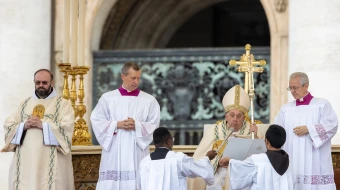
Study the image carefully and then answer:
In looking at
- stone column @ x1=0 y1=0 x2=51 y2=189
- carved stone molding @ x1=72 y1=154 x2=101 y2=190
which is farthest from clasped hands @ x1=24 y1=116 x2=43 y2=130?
stone column @ x1=0 y1=0 x2=51 y2=189

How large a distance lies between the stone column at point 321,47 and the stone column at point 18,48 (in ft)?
10.2

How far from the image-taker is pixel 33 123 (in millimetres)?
12656

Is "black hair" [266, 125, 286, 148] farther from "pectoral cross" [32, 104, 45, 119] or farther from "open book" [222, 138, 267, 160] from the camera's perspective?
"pectoral cross" [32, 104, 45, 119]

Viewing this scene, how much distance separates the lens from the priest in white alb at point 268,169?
11.4m

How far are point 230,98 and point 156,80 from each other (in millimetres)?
5749

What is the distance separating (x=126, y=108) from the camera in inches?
511

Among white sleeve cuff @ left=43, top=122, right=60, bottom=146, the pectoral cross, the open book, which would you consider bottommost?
the open book

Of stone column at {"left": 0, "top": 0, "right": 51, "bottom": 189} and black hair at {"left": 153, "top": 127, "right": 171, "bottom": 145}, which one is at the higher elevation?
stone column at {"left": 0, "top": 0, "right": 51, "bottom": 189}

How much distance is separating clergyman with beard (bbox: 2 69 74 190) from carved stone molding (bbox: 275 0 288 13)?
5.31 metres

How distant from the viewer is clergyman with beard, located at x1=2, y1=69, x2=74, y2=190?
501 inches

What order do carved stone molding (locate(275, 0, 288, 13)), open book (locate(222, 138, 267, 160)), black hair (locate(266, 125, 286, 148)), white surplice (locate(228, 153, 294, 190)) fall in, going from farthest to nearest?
1. carved stone molding (locate(275, 0, 288, 13))
2. open book (locate(222, 138, 267, 160))
3. white surplice (locate(228, 153, 294, 190))
4. black hair (locate(266, 125, 286, 148))

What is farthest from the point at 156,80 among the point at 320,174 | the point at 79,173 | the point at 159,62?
the point at 320,174

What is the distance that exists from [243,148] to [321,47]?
3.11 m

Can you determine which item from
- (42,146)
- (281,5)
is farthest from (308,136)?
(281,5)
